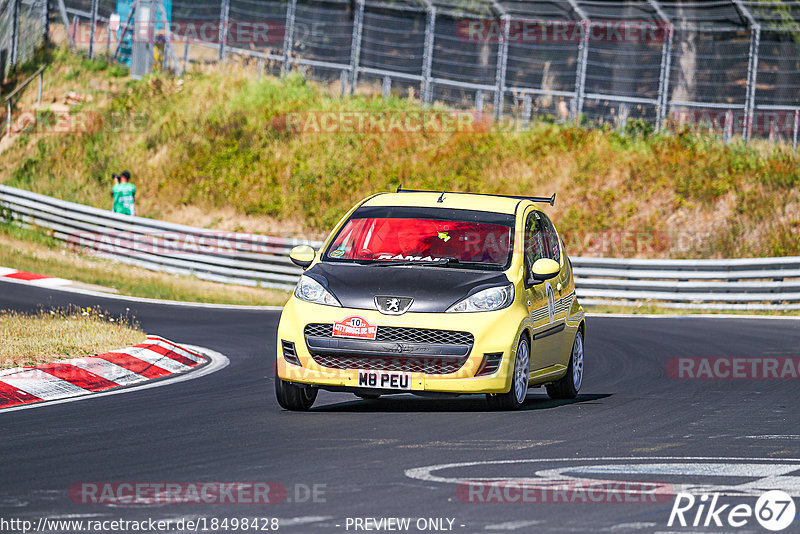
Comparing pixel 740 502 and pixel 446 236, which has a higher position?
pixel 446 236

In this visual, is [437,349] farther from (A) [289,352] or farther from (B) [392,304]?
(A) [289,352]

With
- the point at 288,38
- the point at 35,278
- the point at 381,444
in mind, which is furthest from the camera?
the point at 288,38

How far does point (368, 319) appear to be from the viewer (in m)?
9.48

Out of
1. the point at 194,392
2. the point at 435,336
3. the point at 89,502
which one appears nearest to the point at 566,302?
the point at 435,336

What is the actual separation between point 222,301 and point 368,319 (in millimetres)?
14472

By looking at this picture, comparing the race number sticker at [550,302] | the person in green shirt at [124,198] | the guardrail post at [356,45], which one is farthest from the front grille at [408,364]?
the guardrail post at [356,45]

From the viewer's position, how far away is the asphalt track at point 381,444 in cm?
603

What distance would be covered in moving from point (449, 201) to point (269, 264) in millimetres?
16178

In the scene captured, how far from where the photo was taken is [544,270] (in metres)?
10.2

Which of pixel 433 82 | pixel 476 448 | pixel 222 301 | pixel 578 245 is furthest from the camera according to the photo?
pixel 433 82

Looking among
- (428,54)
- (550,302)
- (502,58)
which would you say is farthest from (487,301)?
(428,54)

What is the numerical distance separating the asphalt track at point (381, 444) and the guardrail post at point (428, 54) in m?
18.7

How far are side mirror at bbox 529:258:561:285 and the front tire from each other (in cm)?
56

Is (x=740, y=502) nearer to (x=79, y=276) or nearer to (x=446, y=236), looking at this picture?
(x=446, y=236)
